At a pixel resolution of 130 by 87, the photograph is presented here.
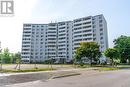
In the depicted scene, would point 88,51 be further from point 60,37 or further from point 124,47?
point 60,37

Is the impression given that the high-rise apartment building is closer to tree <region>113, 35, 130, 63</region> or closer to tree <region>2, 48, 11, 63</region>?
tree <region>113, 35, 130, 63</region>

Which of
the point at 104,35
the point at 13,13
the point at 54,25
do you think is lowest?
the point at 13,13

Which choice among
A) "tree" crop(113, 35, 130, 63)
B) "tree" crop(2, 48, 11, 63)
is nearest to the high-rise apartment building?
"tree" crop(113, 35, 130, 63)

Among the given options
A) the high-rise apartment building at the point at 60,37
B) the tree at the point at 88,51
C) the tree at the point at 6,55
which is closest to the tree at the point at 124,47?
the high-rise apartment building at the point at 60,37

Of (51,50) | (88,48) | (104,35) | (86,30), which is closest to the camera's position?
(88,48)

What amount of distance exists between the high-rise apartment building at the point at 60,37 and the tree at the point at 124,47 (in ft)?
59.3

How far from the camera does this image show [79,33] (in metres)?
124

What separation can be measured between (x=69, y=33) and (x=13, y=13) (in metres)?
113

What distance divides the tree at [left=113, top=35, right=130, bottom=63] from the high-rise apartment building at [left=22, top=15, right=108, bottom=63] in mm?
18082

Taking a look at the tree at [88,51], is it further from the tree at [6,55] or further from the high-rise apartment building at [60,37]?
the tree at [6,55]

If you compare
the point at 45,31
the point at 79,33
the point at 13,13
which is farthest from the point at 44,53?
the point at 13,13

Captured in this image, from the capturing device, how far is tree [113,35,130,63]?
8622cm

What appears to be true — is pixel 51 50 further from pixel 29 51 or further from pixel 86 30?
pixel 86 30

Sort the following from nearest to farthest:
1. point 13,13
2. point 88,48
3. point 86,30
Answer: point 13,13 → point 88,48 → point 86,30
